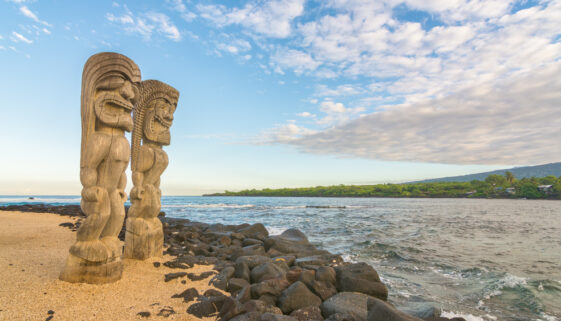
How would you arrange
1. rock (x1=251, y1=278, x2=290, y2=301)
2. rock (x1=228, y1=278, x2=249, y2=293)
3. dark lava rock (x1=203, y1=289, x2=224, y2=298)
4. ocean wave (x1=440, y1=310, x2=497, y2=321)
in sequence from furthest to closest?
ocean wave (x1=440, y1=310, x2=497, y2=321), rock (x1=228, y1=278, x2=249, y2=293), rock (x1=251, y1=278, x2=290, y2=301), dark lava rock (x1=203, y1=289, x2=224, y2=298)

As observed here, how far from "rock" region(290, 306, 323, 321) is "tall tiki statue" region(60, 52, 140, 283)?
280 cm

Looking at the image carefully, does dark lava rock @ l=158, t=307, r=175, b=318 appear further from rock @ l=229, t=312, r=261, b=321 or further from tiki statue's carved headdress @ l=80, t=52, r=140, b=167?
tiki statue's carved headdress @ l=80, t=52, r=140, b=167

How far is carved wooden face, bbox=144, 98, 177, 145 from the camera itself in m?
6.00

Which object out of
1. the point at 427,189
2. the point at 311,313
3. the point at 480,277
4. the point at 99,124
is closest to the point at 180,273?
the point at 311,313

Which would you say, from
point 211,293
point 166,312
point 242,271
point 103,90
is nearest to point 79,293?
point 166,312

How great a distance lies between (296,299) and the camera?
14.0 feet

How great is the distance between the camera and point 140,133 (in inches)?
236

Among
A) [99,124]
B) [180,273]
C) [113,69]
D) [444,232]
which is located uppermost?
[113,69]

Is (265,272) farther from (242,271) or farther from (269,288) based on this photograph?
(269,288)

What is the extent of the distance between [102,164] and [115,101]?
0.99m

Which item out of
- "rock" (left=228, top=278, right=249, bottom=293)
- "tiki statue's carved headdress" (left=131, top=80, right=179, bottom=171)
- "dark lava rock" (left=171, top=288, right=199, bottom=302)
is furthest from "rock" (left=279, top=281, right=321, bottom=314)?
"tiki statue's carved headdress" (left=131, top=80, right=179, bottom=171)

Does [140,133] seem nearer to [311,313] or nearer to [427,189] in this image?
[311,313]

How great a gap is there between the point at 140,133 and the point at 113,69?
6.31 ft

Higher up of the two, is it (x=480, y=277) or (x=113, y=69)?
(x=113, y=69)
